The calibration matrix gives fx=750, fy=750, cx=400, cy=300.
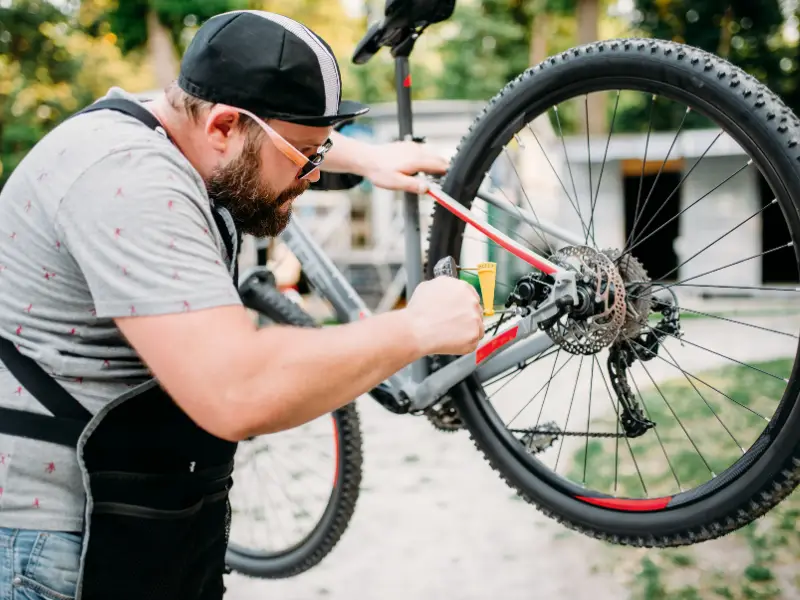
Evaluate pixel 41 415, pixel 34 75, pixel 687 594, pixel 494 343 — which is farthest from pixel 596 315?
pixel 34 75

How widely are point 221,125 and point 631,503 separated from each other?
1344 mm

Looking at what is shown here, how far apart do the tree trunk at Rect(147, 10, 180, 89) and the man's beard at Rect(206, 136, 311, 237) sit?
46.8 feet

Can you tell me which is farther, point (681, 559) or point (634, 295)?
point (681, 559)

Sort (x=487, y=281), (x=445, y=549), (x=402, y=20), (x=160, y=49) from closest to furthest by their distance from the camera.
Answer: (x=487, y=281)
(x=402, y=20)
(x=445, y=549)
(x=160, y=49)

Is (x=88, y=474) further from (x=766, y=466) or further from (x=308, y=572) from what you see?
(x=308, y=572)

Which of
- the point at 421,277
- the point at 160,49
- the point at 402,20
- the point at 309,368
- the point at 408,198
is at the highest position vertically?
the point at 160,49

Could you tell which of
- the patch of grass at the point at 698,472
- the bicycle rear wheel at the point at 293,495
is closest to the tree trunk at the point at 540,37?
the patch of grass at the point at 698,472

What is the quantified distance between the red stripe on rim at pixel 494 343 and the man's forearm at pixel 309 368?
2.29 feet

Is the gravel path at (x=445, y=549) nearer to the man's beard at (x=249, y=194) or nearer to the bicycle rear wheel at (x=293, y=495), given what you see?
the bicycle rear wheel at (x=293, y=495)

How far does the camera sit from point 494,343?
1958mm

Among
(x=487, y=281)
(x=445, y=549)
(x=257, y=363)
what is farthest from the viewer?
(x=445, y=549)

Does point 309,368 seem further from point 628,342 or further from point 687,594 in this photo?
point 687,594

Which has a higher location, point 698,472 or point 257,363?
point 257,363

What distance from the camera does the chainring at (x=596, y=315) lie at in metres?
1.82
